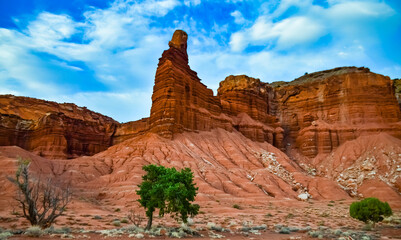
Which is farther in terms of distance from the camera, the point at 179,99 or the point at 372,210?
the point at 179,99

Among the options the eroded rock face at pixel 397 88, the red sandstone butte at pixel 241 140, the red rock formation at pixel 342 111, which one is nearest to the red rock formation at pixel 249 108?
the red sandstone butte at pixel 241 140

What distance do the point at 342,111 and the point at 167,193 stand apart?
61.3 meters

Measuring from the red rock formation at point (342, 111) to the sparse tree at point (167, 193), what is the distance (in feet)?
176

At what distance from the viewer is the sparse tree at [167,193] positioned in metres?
17.2

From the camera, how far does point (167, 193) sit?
16.8 m

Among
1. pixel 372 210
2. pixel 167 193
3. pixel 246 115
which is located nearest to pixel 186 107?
pixel 246 115

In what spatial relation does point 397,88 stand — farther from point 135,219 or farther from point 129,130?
point 135,219

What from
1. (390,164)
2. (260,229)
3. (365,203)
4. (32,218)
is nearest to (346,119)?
(390,164)

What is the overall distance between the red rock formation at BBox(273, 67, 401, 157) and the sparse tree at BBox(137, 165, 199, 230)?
2112 inches

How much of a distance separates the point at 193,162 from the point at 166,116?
37.9 ft

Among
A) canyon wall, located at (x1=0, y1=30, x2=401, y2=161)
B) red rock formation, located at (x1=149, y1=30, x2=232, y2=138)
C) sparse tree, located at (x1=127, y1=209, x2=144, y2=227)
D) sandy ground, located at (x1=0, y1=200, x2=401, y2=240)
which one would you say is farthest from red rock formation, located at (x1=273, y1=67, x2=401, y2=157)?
sparse tree, located at (x1=127, y1=209, x2=144, y2=227)

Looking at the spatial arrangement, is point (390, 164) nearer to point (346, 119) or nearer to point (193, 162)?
point (346, 119)

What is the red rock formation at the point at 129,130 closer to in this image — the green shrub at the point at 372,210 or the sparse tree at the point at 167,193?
the sparse tree at the point at 167,193

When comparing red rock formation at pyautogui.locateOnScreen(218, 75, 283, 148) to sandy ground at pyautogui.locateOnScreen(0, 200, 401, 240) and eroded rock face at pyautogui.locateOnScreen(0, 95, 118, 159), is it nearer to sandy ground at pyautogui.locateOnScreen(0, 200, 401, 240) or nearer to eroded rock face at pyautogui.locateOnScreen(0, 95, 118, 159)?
sandy ground at pyautogui.locateOnScreen(0, 200, 401, 240)
